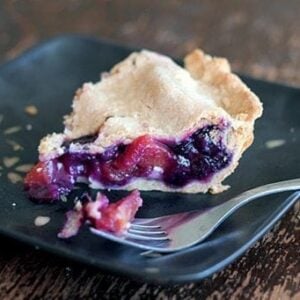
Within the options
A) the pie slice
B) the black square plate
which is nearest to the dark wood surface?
the black square plate

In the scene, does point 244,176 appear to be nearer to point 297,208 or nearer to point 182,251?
point 297,208

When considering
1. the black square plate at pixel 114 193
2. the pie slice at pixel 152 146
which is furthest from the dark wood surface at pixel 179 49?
the pie slice at pixel 152 146

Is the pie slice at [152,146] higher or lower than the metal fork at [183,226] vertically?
higher

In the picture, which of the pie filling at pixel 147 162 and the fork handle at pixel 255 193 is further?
the pie filling at pixel 147 162

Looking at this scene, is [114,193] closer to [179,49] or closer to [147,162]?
[147,162]

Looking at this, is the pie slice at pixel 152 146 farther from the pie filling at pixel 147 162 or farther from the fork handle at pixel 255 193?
the fork handle at pixel 255 193

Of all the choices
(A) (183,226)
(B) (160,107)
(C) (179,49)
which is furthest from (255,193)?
(C) (179,49)

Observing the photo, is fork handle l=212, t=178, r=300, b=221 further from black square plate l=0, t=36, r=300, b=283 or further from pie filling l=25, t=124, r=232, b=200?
pie filling l=25, t=124, r=232, b=200
